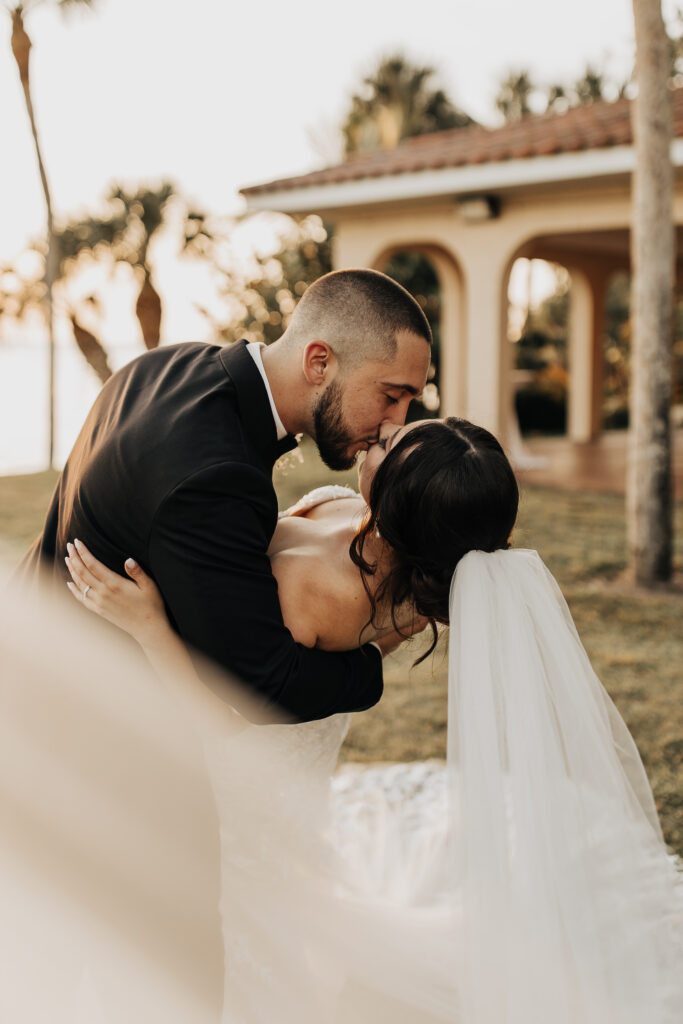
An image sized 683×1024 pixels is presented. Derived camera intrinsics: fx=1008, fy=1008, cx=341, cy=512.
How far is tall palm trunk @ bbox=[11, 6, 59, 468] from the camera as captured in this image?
15.3m

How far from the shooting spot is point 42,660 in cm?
245

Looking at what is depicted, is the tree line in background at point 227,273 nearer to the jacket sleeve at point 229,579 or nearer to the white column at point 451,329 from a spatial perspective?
the white column at point 451,329

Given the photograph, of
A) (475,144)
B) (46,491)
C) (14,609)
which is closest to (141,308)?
(46,491)

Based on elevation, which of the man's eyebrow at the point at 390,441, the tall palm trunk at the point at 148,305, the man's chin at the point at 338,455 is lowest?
the man's chin at the point at 338,455

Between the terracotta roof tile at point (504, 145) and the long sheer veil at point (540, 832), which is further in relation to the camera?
the terracotta roof tile at point (504, 145)

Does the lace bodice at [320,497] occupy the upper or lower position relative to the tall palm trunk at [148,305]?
lower

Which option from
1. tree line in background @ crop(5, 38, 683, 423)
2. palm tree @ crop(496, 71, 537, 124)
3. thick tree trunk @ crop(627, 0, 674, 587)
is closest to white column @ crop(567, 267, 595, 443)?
tree line in background @ crop(5, 38, 683, 423)

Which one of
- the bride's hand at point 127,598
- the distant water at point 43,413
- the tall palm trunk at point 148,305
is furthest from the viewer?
the tall palm trunk at point 148,305

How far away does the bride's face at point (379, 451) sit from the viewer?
7.90 feet

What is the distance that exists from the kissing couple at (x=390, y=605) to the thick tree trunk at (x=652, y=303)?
443 centimetres

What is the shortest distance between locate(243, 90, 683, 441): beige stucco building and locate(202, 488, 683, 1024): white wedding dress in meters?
8.07

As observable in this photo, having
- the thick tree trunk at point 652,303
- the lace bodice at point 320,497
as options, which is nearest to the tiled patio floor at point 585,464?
the thick tree trunk at point 652,303

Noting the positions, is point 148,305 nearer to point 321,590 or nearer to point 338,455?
point 338,455

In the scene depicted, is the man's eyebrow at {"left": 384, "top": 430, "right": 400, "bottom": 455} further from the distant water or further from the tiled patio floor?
the distant water
